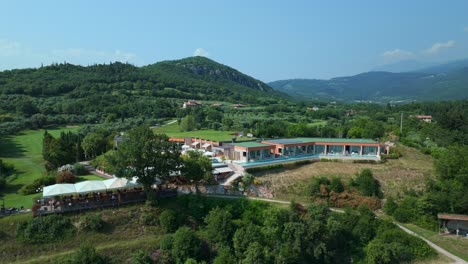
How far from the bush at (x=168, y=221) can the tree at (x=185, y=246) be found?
6.53ft

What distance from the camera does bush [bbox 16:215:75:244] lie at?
23.7 meters

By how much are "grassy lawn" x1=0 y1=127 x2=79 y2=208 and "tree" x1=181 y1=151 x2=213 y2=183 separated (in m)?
12.2

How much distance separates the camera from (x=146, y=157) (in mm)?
27578

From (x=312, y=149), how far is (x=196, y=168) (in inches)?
768

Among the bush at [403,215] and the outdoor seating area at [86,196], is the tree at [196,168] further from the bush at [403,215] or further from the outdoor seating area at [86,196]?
the bush at [403,215]

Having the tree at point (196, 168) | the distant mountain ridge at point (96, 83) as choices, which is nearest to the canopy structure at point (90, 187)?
the tree at point (196, 168)

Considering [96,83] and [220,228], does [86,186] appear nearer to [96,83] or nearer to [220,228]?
[220,228]

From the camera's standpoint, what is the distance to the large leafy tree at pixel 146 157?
1077 inches

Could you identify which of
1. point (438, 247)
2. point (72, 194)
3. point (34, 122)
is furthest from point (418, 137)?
point (34, 122)

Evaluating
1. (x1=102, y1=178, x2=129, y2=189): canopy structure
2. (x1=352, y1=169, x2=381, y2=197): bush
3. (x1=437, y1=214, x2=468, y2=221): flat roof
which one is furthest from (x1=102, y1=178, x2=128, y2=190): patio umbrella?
(x1=437, y1=214, x2=468, y2=221): flat roof

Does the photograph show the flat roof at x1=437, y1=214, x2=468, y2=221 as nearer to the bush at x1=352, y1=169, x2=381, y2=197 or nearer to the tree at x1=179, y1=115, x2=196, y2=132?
the bush at x1=352, y1=169, x2=381, y2=197

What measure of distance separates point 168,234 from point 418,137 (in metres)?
50.6

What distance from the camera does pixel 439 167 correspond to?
35.6 m

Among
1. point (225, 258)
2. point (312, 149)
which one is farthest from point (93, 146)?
point (312, 149)
